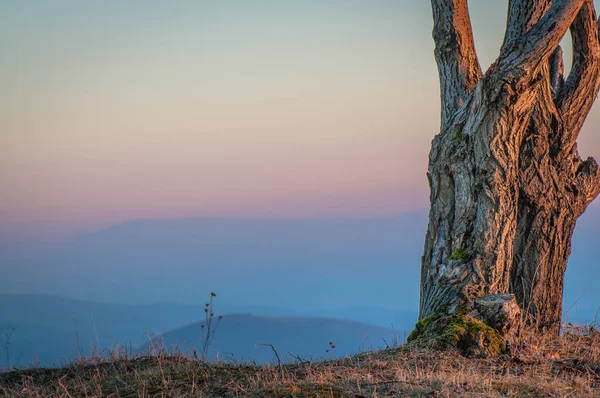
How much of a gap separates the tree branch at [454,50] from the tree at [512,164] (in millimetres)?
16

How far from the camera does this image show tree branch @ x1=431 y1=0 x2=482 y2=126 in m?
9.66

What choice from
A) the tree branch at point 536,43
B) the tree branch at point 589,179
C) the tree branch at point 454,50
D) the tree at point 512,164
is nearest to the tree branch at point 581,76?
the tree at point 512,164

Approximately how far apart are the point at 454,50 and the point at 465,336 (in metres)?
4.54

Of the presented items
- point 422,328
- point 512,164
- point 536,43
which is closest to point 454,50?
point 536,43

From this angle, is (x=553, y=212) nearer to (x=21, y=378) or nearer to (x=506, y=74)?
(x=506, y=74)

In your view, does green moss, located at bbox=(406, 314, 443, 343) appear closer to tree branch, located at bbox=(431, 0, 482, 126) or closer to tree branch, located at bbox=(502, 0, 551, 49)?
tree branch, located at bbox=(431, 0, 482, 126)

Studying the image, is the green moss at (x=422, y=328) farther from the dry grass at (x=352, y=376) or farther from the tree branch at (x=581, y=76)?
the tree branch at (x=581, y=76)

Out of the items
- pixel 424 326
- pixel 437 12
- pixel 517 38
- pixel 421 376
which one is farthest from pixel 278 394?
pixel 437 12

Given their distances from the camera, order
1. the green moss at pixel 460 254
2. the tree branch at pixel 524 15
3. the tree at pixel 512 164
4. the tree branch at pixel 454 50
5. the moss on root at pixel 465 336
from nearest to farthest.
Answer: the moss on root at pixel 465 336 < the tree at pixel 512 164 < the green moss at pixel 460 254 < the tree branch at pixel 524 15 < the tree branch at pixel 454 50

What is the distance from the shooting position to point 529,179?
9.09 m

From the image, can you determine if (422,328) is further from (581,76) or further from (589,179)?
(581,76)

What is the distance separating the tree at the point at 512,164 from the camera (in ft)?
27.6

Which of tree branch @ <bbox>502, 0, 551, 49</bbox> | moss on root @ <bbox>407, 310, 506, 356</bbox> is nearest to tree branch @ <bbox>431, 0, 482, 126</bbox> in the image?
tree branch @ <bbox>502, 0, 551, 49</bbox>

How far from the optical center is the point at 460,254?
28.3ft
